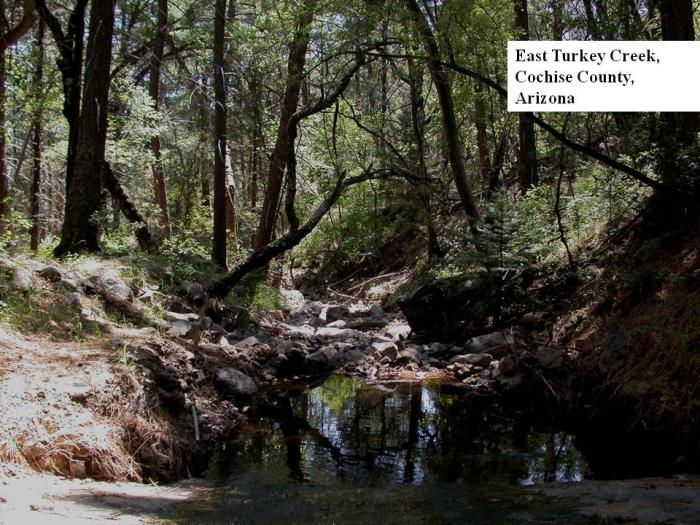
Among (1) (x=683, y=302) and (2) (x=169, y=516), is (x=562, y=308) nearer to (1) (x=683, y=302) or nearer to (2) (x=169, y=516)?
(1) (x=683, y=302)

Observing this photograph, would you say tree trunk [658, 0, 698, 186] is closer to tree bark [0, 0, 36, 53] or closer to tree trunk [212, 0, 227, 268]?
tree bark [0, 0, 36, 53]

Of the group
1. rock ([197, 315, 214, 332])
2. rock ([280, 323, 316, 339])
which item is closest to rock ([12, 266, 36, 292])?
rock ([197, 315, 214, 332])

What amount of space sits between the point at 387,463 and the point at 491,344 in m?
4.07

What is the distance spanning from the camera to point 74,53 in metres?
9.40

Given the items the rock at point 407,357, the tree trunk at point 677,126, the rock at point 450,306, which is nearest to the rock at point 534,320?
the rock at point 450,306

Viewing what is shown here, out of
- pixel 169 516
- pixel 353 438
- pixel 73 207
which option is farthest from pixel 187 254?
pixel 169 516

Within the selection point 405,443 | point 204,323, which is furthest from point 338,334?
point 405,443

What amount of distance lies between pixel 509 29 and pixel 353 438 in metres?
8.21

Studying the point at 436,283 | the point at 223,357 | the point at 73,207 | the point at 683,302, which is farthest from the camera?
the point at 436,283

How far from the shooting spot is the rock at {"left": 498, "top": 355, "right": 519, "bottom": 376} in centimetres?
710

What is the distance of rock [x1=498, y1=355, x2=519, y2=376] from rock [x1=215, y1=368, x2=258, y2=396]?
3088 millimetres

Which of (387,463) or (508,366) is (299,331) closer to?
(508,366)

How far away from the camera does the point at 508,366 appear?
718 centimetres

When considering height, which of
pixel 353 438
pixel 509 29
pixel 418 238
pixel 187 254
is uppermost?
pixel 509 29
